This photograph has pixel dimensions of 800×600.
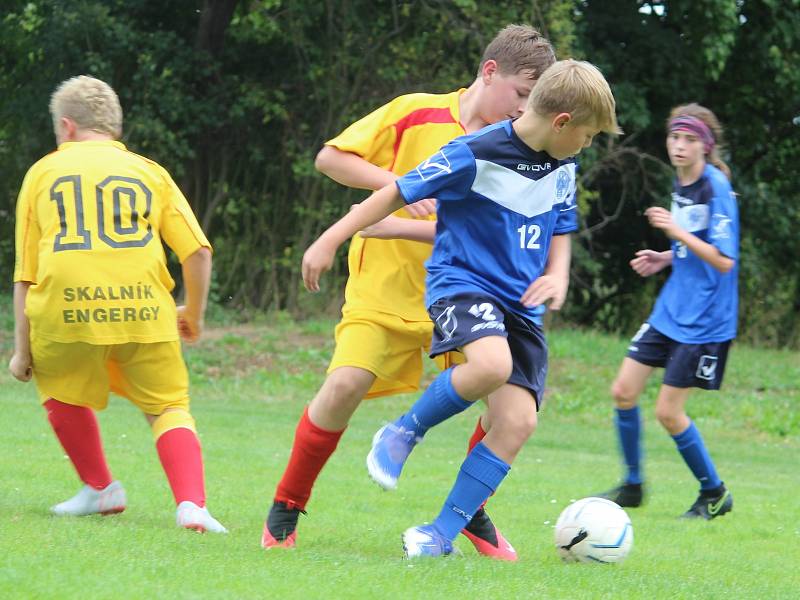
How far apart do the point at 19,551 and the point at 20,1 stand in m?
15.1

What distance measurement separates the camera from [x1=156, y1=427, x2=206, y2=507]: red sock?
16.5 feet

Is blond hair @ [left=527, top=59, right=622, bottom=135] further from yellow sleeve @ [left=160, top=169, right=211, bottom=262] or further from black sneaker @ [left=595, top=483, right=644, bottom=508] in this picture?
black sneaker @ [left=595, top=483, right=644, bottom=508]

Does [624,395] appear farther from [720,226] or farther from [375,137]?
[375,137]

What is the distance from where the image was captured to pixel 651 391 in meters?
13.3

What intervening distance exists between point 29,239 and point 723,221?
3.67m

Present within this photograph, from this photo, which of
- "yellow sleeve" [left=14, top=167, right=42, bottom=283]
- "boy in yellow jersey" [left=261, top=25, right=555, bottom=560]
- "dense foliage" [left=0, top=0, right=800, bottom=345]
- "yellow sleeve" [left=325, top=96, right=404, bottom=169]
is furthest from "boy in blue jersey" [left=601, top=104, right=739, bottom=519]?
"dense foliage" [left=0, top=0, right=800, bottom=345]

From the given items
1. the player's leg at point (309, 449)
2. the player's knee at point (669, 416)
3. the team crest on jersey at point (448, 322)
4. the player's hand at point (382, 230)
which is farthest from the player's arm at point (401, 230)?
the player's knee at point (669, 416)

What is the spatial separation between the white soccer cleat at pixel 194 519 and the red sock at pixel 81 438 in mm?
474

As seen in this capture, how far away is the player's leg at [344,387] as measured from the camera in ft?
15.7

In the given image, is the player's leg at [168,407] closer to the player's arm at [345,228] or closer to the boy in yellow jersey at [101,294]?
the boy in yellow jersey at [101,294]

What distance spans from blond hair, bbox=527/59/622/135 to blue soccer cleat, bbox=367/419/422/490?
1220 mm

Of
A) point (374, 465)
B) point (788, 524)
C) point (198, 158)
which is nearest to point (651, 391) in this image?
point (788, 524)

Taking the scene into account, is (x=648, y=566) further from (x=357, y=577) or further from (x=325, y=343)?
(x=325, y=343)

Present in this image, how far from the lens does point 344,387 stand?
477 cm
